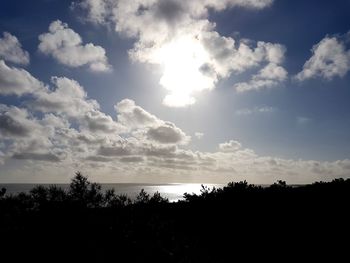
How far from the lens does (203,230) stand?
19.9 meters

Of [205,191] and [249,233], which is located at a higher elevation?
[205,191]

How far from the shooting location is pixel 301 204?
17875 millimetres

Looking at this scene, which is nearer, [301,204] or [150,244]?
[150,244]

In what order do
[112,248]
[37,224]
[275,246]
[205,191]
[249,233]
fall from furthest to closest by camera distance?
1. [205,191]
2. [249,233]
3. [275,246]
4. [37,224]
5. [112,248]

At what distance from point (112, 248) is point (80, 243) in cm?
100

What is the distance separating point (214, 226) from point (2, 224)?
10370 millimetres

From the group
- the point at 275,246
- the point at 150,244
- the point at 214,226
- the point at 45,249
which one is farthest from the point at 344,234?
the point at 45,249

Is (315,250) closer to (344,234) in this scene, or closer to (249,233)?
(344,234)

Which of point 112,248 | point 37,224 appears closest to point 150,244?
point 112,248

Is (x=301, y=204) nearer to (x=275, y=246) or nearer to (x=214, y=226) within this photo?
(x=275, y=246)

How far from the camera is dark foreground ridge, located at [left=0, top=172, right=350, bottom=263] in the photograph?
10844 mm

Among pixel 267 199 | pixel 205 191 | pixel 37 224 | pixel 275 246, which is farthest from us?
pixel 205 191

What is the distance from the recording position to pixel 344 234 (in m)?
15.2

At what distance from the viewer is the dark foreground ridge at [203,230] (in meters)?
10.8
